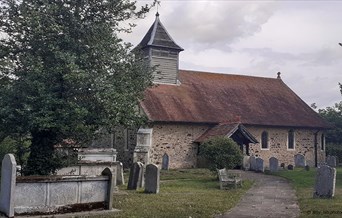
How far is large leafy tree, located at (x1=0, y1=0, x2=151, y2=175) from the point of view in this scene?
13.5 m

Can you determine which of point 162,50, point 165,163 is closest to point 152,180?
point 165,163

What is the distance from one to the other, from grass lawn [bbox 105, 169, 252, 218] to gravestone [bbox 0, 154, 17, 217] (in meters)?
2.69

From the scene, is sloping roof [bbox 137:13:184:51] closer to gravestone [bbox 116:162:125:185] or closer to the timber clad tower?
the timber clad tower

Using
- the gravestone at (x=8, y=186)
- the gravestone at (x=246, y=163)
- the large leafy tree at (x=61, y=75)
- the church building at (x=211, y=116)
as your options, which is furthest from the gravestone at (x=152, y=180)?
the gravestone at (x=246, y=163)

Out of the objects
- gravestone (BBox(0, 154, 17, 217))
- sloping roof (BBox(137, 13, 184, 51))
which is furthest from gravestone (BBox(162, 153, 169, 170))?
gravestone (BBox(0, 154, 17, 217))

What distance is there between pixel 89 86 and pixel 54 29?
6.58 ft

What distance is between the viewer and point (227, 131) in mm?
30969

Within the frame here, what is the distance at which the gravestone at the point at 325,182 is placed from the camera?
53.8 ft

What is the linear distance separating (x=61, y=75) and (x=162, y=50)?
22698 millimetres

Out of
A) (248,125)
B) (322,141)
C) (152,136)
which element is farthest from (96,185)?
(322,141)

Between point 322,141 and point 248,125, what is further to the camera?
point 322,141

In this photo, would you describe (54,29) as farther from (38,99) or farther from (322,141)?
(322,141)

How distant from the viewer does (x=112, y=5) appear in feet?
50.5

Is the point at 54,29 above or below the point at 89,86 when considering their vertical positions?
above
